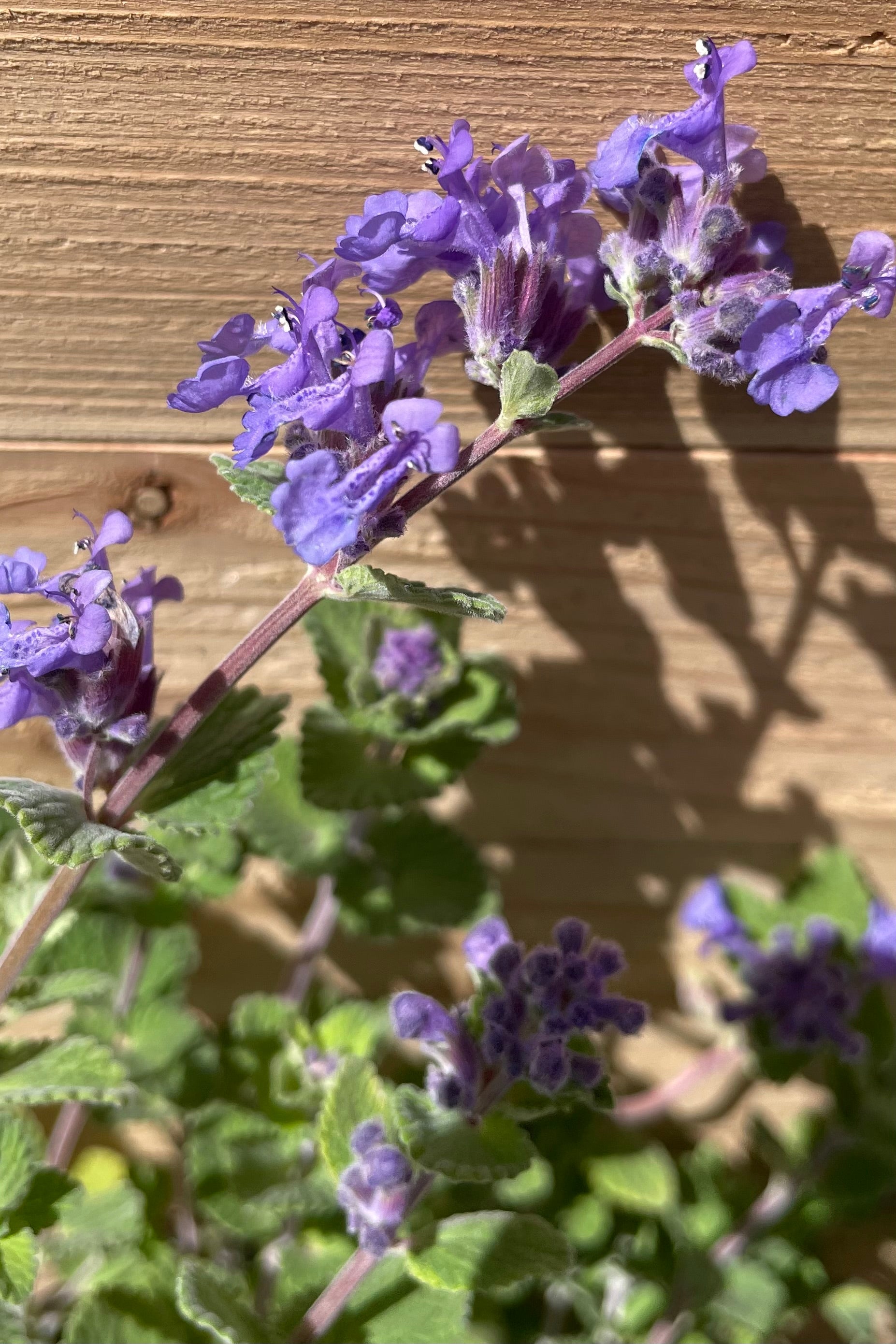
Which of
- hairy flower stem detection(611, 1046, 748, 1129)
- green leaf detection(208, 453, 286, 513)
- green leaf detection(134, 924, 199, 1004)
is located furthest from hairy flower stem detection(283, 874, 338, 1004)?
green leaf detection(208, 453, 286, 513)

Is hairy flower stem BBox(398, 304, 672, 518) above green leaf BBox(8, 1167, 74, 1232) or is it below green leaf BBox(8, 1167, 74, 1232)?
above

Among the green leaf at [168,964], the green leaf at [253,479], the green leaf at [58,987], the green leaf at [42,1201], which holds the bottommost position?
the green leaf at [168,964]

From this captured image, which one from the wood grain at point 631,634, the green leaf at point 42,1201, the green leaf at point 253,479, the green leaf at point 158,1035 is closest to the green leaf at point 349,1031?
the green leaf at point 158,1035

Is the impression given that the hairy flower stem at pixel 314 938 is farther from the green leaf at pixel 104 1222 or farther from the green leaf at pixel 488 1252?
the green leaf at pixel 488 1252

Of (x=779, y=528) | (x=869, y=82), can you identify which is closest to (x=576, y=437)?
(x=779, y=528)

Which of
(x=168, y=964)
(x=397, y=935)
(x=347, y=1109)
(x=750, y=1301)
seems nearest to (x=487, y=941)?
(x=347, y=1109)

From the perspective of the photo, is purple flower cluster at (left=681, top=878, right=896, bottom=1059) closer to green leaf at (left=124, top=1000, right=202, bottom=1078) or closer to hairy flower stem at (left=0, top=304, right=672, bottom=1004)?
green leaf at (left=124, top=1000, right=202, bottom=1078)

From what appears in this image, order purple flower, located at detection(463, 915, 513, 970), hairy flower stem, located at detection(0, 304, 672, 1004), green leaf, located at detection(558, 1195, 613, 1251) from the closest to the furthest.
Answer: hairy flower stem, located at detection(0, 304, 672, 1004) → purple flower, located at detection(463, 915, 513, 970) → green leaf, located at detection(558, 1195, 613, 1251)

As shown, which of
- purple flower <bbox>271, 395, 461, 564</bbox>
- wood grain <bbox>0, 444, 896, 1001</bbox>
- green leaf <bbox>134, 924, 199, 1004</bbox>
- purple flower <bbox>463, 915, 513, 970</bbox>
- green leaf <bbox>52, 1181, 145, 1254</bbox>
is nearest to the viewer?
purple flower <bbox>271, 395, 461, 564</bbox>
